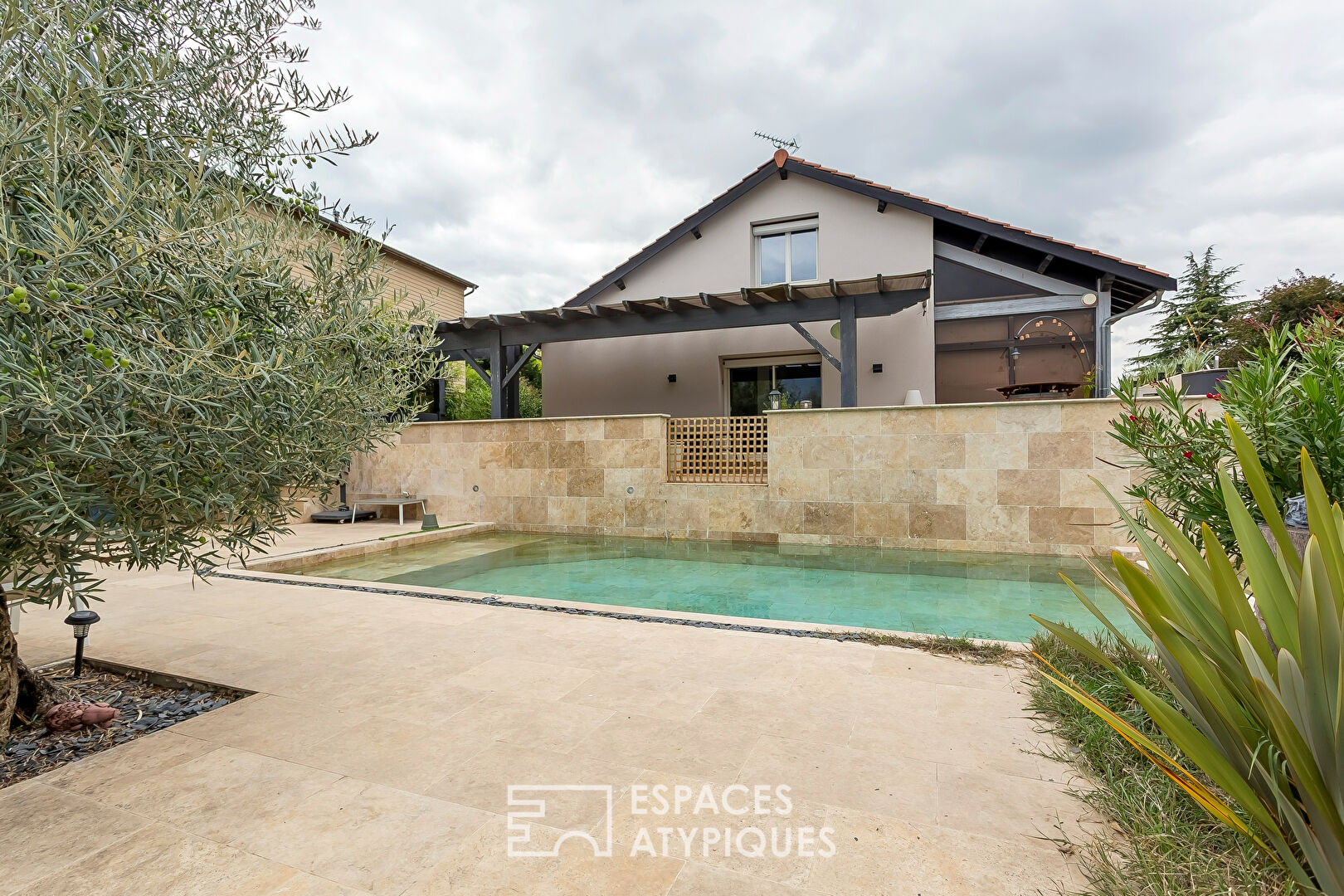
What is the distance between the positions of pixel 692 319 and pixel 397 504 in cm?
655

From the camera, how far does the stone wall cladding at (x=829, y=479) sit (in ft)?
26.3

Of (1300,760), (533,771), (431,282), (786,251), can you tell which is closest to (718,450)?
(786,251)

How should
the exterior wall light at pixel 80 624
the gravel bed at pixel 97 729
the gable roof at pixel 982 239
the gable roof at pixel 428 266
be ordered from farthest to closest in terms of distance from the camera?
1. the gable roof at pixel 428 266
2. the gable roof at pixel 982 239
3. the exterior wall light at pixel 80 624
4. the gravel bed at pixel 97 729

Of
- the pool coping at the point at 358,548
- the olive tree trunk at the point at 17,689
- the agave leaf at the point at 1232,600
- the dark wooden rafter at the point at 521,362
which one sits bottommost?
the pool coping at the point at 358,548

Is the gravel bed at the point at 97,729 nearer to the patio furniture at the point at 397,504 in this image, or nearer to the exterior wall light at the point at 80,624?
the exterior wall light at the point at 80,624

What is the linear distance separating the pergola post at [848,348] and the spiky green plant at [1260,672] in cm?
831

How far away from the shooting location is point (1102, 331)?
35.0 ft

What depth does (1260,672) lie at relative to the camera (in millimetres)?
1340

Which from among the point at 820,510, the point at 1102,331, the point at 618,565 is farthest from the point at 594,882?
the point at 1102,331

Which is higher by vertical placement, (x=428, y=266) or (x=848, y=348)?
(x=428, y=266)

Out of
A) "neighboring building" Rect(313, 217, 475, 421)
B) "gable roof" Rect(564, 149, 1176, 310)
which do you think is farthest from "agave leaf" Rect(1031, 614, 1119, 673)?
"neighboring building" Rect(313, 217, 475, 421)

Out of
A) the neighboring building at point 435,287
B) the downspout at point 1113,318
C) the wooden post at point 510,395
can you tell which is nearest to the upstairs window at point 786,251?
the downspout at point 1113,318

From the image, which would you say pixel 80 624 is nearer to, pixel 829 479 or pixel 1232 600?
pixel 1232 600

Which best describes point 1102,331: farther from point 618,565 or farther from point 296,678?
point 296,678
